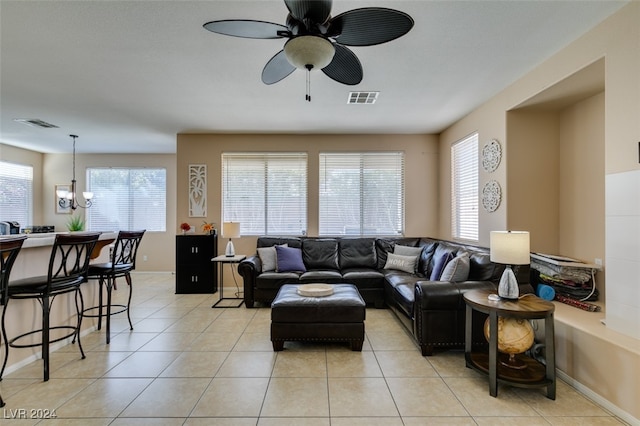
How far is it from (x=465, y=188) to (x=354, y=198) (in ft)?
6.24

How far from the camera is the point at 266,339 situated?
3.22 metres

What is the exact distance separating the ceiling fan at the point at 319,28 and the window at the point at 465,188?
10.2 feet

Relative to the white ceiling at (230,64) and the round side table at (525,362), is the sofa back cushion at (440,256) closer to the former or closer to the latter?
the round side table at (525,362)

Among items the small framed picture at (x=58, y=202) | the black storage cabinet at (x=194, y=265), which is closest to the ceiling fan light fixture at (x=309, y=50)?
the black storage cabinet at (x=194, y=265)

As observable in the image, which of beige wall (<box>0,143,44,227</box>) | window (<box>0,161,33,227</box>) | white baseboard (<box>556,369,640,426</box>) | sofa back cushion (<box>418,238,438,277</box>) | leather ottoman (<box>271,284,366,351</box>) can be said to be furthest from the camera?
beige wall (<box>0,143,44,227</box>)

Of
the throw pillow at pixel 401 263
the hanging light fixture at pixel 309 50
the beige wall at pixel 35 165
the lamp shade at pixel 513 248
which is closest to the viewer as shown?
the hanging light fixture at pixel 309 50

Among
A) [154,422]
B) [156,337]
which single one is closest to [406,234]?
[156,337]

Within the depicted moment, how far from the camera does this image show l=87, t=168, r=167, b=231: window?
277 inches

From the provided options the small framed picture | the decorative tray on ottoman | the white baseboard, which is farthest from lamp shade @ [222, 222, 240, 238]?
the small framed picture

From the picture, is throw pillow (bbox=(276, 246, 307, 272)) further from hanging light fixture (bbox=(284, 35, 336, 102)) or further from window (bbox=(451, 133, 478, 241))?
hanging light fixture (bbox=(284, 35, 336, 102))

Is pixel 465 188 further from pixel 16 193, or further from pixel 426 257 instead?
pixel 16 193

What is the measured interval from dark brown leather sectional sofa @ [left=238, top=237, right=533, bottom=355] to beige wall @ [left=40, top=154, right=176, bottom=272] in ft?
10.8

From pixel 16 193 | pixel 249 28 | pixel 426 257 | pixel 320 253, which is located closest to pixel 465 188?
pixel 426 257

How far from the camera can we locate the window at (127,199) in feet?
23.1
